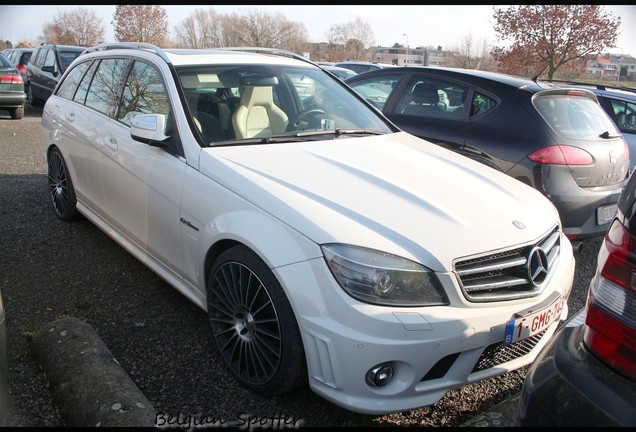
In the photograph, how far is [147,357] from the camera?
2992 mm

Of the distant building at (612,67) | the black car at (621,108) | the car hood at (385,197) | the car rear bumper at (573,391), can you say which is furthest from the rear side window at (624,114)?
the distant building at (612,67)

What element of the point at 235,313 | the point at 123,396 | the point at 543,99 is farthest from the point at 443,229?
the point at 543,99

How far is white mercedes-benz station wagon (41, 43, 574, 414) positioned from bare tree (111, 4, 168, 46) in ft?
105

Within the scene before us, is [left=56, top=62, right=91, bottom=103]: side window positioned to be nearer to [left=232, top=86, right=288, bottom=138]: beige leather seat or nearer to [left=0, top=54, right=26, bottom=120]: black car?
[left=232, top=86, right=288, bottom=138]: beige leather seat

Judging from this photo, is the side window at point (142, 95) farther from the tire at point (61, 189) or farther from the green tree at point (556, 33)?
the green tree at point (556, 33)

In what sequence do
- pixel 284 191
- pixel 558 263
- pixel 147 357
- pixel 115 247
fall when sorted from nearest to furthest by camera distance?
1. pixel 284 191
2. pixel 558 263
3. pixel 147 357
4. pixel 115 247

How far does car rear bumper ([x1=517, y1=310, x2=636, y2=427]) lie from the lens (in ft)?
4.54

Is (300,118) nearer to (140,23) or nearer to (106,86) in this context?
(106,86)

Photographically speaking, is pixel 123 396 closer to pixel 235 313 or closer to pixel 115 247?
pixel 235 313

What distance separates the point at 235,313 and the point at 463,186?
143 centimetres

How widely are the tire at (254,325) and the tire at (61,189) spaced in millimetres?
2557

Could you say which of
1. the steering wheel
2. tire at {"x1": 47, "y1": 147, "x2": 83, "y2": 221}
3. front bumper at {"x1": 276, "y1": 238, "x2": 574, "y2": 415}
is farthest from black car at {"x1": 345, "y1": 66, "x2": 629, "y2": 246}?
tire at {"x1": 47, "y1": 147, "x2": 83, "y2": 221}

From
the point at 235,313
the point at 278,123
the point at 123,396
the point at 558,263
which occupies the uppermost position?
the point at 278,123

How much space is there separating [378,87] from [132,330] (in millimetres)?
4057
